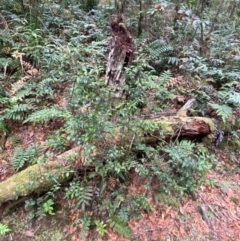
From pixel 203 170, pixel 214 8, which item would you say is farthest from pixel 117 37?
pixel 214 8

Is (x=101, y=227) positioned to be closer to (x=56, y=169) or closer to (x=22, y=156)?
(x=56, y=169)

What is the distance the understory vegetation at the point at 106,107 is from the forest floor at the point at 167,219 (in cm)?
5

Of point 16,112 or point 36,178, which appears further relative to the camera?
point 16,112

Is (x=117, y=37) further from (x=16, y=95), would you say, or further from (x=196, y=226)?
(x=196, y=226)

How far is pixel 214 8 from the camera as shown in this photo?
8258mm

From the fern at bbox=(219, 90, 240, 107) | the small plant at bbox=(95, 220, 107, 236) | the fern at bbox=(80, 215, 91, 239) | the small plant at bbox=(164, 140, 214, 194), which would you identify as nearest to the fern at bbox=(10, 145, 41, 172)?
the fern at bbox=(80, 215, 91, 239)

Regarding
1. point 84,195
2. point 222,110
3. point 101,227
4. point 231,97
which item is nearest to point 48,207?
point 84,195

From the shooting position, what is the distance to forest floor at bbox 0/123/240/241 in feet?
9.56

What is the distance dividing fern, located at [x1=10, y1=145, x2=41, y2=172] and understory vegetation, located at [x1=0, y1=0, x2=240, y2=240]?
0.04ft

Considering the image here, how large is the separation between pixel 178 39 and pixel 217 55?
97cm

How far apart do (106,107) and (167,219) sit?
1578mm

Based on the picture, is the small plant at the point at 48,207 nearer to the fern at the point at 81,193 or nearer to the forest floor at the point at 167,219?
the forest floor at the point at 167,219

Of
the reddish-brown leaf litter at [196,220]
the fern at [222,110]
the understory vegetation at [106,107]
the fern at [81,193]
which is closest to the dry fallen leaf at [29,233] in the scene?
the understory vegetation at [106,107]

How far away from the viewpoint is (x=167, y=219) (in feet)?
10.3
